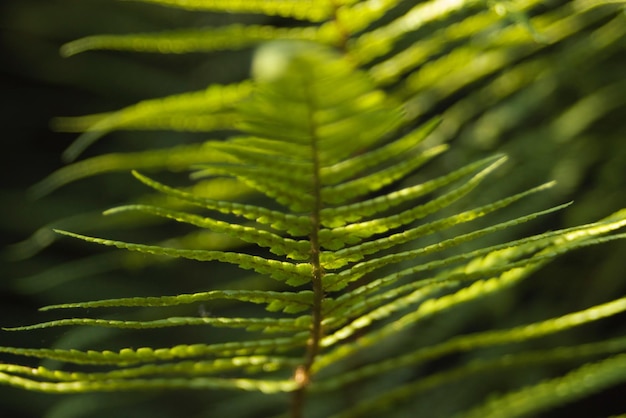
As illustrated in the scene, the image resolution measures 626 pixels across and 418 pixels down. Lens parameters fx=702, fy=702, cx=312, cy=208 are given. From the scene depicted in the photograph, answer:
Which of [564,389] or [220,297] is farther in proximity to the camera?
[564,389]

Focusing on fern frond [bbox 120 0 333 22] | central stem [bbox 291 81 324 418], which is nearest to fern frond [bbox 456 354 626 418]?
central stem [bbox 291 81 324 418]

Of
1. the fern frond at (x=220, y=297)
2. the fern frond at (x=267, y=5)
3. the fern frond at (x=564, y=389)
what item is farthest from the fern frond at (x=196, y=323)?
the fern frond at (x=267, y=5)

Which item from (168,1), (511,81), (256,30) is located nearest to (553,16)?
(511,81)

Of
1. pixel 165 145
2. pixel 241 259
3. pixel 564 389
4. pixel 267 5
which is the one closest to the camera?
pixel 241 259

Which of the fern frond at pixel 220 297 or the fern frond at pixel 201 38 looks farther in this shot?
the fern frond at pixel 201 38

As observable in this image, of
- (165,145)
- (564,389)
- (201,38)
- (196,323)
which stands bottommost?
(564,389)

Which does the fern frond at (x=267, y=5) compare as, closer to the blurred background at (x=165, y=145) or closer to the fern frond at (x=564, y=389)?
the blurred background at (x=165, y=145)

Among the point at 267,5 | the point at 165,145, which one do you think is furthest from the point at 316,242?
the point at 165,145

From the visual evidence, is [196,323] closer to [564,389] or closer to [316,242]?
[316,242]
